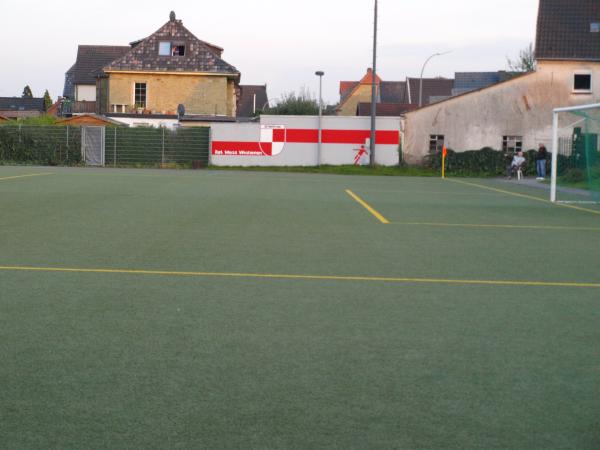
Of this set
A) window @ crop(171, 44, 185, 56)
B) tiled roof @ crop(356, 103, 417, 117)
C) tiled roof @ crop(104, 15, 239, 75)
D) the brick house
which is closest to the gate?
the brick house

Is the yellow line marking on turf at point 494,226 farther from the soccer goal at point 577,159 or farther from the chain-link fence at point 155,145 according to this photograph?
the chain-link fence at point 155,145

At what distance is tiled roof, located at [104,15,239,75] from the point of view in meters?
55.8

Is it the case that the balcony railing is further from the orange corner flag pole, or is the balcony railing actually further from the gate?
the orange corner flag pole

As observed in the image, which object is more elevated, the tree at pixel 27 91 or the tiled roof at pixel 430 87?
the tree at pixel 27 91

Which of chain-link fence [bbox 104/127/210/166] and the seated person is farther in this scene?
chain-link fence [bbox 104/127/210/166]

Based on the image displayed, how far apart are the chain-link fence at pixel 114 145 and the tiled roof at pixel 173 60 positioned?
53.2ft

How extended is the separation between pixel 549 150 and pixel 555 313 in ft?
114

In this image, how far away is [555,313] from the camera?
252 inches

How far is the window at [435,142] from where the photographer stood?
1622 inches

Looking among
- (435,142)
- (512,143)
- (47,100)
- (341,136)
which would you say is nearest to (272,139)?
(341,136)

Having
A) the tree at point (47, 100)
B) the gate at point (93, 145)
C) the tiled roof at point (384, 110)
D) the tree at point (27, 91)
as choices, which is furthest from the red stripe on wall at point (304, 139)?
the tree at point (27, 91)

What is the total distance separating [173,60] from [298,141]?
18.6 metres

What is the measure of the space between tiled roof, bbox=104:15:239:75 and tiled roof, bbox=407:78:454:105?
30871mm

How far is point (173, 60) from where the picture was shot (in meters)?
56.0
